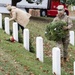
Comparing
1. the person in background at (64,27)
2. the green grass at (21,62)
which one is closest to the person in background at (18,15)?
the green grass at (21,62)

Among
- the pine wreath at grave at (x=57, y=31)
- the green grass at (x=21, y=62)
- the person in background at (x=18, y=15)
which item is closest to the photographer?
the green grass at (x=21, y=62)

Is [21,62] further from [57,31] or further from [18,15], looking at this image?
[18,15]

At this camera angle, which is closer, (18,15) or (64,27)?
(64,27)

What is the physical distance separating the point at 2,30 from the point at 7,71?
6.13 meters

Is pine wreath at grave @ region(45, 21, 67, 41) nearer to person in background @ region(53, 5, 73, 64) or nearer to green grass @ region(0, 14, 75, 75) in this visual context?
person in background @ region(53, 5, 73, 64)

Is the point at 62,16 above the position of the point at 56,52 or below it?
above

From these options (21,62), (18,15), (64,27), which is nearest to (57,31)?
(64,27)

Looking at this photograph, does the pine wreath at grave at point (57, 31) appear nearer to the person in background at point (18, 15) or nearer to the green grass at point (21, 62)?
the green grass at point (21, 62)

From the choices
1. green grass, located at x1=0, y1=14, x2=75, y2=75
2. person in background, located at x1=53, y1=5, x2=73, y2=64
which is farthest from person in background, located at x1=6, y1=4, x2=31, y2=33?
person in background, located at x1=53, y1=5, x2=73, y2=64

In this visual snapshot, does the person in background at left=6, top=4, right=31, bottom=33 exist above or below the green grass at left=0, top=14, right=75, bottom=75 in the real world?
above

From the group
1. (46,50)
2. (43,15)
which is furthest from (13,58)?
(43,15)

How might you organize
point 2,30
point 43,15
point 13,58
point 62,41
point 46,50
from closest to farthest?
point 13,58, point 62,41, point 46,50, point 2,30, point 43,15

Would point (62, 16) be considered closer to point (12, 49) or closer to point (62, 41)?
point (62, 41)

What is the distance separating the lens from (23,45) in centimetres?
1268
